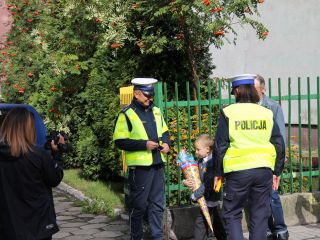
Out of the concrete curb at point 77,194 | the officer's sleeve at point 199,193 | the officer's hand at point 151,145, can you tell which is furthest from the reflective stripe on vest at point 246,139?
the concrete curb at point 77,194

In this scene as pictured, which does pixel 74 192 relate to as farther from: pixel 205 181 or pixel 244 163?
pixel 244 163

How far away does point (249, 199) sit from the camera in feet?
15.1

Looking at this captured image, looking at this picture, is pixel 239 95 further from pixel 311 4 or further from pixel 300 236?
pixel 311 4

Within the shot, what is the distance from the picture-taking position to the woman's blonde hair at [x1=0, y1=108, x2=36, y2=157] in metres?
3.73

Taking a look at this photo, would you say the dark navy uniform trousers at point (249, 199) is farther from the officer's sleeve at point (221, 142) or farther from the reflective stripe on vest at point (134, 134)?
the reflective stripe on vest at point (134, 134)

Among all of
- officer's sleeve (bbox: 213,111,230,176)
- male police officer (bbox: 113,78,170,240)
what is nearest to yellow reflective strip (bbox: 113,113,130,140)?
male police officer (bbox: 113,78,170,240)

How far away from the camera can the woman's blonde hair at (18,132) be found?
12.2 ft

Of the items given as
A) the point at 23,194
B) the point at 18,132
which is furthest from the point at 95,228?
the point at 18,132

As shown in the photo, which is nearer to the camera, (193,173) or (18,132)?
(18,132)

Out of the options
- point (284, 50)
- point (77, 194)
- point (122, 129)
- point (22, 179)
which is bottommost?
point (77, 194)

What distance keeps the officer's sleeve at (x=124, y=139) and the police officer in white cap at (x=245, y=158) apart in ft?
→ 3.40

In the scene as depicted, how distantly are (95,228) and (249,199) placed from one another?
3023 millimetres

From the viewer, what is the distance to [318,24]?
12.6m

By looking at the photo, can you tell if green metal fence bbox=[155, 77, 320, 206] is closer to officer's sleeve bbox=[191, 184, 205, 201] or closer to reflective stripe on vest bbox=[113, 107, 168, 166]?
reflective stripe on vest bbox=[113, 107, 168, 166]
